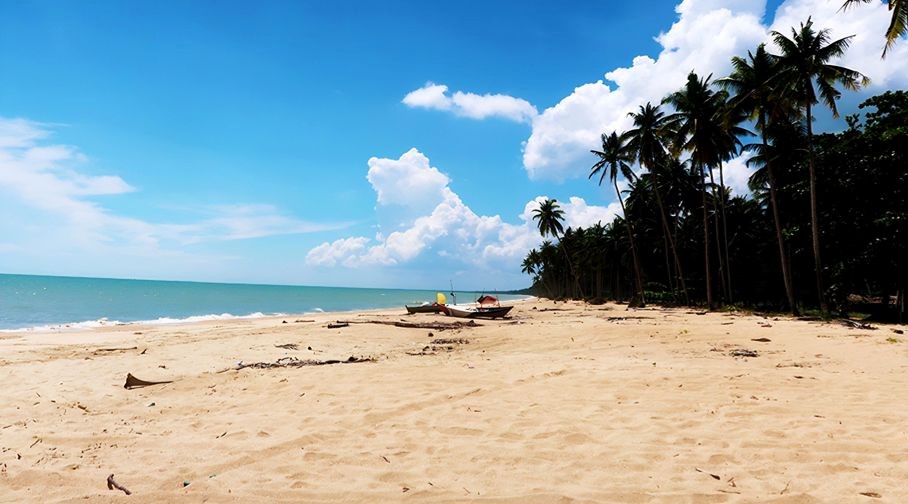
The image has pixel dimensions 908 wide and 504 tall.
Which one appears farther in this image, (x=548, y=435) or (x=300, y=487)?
(x=548, y=435)

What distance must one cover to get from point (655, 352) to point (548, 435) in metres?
7.09

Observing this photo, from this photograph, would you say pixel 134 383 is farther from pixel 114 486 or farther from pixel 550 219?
pixel 550 219

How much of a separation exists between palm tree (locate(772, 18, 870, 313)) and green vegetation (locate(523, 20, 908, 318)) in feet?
0.16

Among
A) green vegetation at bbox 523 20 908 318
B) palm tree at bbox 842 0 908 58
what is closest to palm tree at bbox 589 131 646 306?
green vegetation at bbox 523 20 908 318

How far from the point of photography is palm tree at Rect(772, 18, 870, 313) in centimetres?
2205

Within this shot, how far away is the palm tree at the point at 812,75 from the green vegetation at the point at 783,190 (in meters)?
0.05

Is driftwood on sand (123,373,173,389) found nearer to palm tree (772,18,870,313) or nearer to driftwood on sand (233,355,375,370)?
driftwood on sand (233,355,375,370)

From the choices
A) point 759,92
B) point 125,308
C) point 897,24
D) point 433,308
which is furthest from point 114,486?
point 125,308

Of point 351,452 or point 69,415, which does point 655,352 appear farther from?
point 69,415

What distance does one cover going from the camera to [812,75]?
2256 centimetres

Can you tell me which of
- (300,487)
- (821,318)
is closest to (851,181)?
(821,318)

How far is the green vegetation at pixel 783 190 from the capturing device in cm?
2203

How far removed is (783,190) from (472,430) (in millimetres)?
32529

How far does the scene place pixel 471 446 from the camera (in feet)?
15.9
